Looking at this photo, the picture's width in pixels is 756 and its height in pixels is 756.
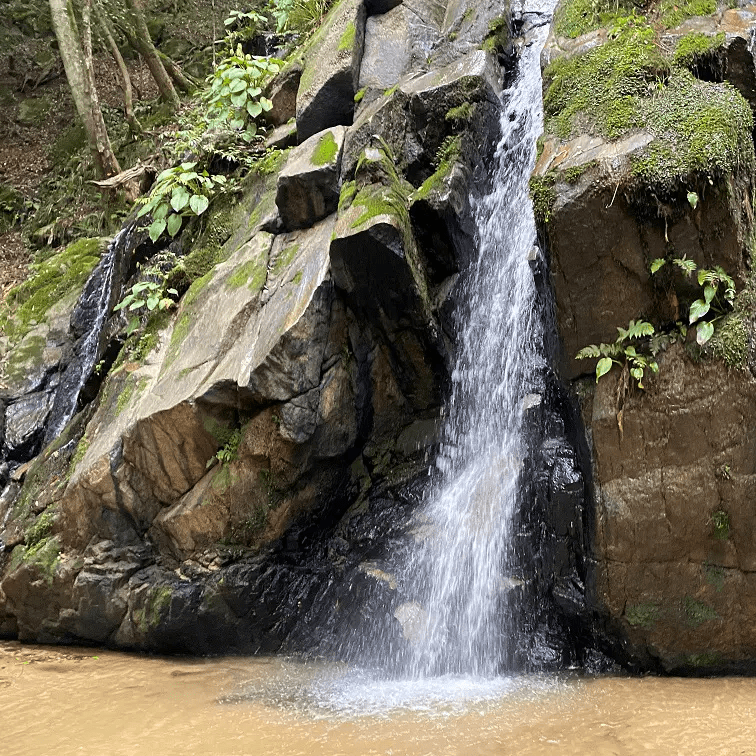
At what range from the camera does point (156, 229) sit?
26.6 feet

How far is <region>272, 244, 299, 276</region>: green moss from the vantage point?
6719mm

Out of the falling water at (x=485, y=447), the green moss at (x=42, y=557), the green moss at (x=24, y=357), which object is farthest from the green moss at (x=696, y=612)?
the green moss at (x=24, y=357)

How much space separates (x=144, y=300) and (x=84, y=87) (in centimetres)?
621

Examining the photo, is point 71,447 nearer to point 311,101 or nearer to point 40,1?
point 311,101

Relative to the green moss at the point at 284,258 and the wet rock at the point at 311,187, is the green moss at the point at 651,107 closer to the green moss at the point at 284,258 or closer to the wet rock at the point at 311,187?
the wet rock at the point at 311,187

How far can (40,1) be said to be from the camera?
1823cm

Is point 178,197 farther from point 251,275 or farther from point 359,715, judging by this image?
point 359,715

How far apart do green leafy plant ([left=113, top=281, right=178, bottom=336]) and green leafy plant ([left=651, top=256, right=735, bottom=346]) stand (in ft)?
16.8

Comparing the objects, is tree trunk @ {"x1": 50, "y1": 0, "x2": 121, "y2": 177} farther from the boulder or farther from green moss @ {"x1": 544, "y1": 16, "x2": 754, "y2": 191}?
the boulder

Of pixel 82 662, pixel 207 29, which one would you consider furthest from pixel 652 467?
pixel 207 29

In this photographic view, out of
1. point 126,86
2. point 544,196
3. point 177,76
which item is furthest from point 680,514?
point 177,76

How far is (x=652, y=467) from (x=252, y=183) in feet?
18.7

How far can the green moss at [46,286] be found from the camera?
9930 millimetres

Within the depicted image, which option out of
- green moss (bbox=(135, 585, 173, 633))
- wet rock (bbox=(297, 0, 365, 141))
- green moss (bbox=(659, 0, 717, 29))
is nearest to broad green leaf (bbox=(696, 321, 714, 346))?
green moss (bbox=(659, 0, 717, 29))
